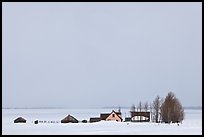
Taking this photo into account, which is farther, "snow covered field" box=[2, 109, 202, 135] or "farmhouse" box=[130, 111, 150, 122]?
"farmhouse" box=[130, 111, 150, 122]

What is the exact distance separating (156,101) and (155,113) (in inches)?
82.2

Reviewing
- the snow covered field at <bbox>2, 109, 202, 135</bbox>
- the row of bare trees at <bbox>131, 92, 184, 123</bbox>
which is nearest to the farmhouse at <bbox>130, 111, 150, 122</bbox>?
the row of bare trees at <bbox>131, 92, 184, 123</bbox>

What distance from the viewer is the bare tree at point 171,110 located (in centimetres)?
4056

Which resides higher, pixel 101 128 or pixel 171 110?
pixel 171 110

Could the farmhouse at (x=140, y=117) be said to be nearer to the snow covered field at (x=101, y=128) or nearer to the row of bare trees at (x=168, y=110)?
the row of bare trees at (x=168, y=110)

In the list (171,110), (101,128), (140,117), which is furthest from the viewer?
(140,117)

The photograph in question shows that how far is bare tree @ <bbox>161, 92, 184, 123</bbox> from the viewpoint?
4056 cm

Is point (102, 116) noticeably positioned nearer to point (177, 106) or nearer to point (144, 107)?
point (177, 106)

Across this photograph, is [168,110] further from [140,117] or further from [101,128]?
[101,128]

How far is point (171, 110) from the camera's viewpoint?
42094 millimetres

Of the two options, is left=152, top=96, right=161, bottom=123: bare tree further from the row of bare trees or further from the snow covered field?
the snow covered field

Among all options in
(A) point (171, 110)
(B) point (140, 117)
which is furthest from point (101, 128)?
(B) point (140, 117)

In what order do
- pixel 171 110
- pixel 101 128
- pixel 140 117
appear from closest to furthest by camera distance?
pixel 101 128
pixel 171 110
pixel 140 117

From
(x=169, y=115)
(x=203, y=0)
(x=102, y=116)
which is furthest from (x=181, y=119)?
(x=203, y=0)
